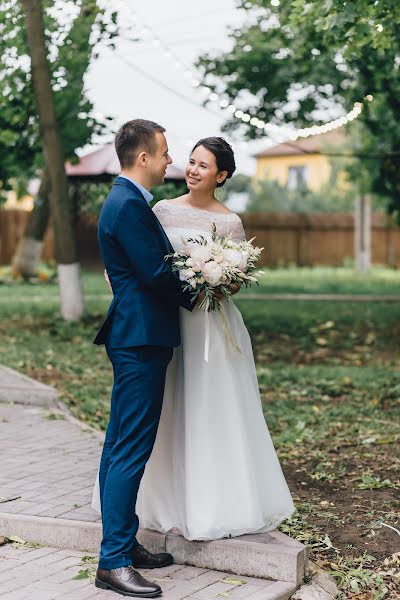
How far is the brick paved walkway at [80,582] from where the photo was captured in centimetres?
438

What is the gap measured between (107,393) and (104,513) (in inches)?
210

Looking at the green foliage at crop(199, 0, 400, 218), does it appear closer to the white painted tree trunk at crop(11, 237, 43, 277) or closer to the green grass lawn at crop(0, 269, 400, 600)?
the green grass lawn at crop(0, 269, 400, 600)

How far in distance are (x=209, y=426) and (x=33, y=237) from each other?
19158 mm

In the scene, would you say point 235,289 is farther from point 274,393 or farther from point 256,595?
point 274,393

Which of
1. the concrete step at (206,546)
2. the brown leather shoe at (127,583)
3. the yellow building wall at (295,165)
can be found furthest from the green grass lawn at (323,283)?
the yellow building wall at (295,165)

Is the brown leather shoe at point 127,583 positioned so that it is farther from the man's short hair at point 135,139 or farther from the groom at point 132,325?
the man's short hair at point 135,139

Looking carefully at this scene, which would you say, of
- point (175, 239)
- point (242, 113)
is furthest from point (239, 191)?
point (175, 239)

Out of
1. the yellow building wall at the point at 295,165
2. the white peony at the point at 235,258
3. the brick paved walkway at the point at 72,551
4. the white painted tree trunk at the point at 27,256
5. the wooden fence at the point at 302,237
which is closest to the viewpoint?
the brick paved walkway at the point at 72,551

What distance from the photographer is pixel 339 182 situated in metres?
52.8

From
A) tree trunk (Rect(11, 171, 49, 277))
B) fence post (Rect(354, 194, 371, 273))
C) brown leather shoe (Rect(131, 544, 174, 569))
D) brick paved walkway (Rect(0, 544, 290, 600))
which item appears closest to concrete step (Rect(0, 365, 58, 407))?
brick paved walkway (Rect(0, 544, 290, 600))

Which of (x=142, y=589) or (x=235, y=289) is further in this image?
(x=235, y=289)

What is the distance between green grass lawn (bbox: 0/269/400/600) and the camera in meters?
5.35

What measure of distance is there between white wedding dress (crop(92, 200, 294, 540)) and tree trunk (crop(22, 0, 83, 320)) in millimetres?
9881

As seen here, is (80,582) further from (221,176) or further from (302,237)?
(302,237)
